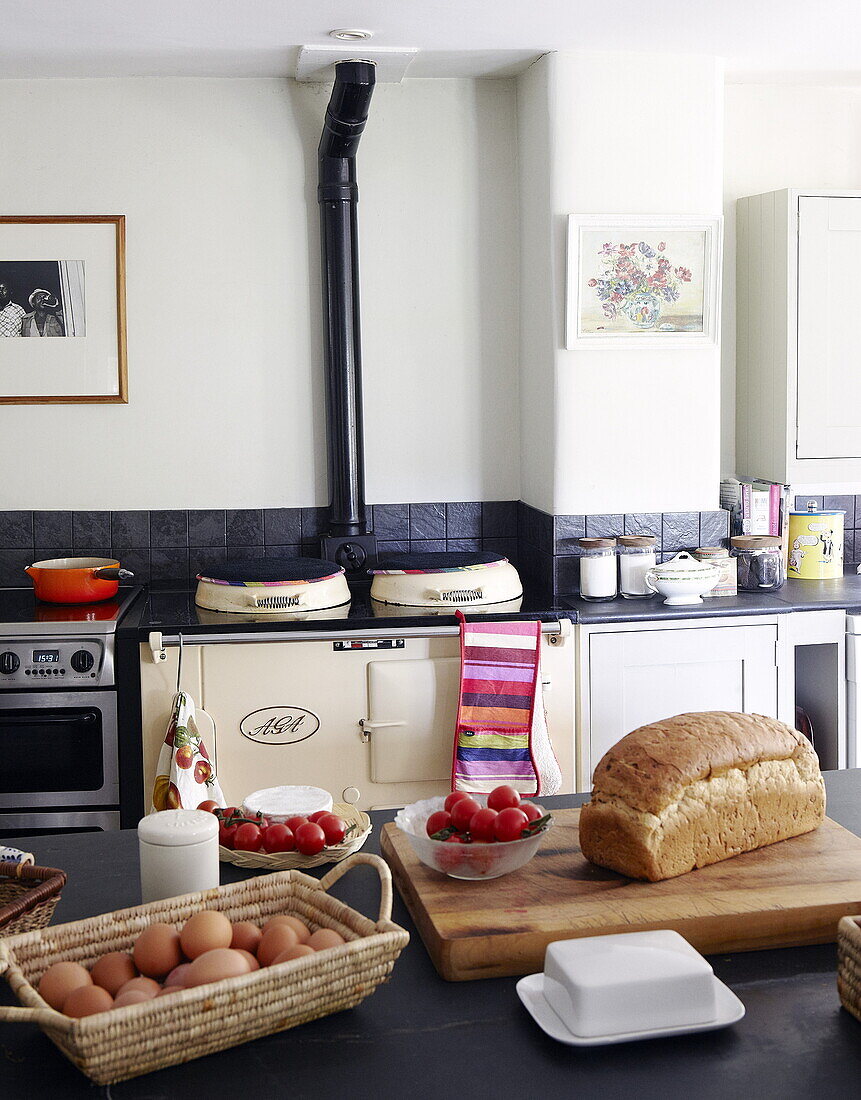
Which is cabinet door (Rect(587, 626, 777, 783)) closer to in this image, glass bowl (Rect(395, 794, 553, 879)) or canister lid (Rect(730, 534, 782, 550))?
canister lid (Rect(730, 534, 782, 550))

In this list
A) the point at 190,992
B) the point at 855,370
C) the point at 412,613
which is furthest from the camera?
the point at 855,370

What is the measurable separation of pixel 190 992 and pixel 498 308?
114 inches

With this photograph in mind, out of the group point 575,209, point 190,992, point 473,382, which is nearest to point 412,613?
point 473,382

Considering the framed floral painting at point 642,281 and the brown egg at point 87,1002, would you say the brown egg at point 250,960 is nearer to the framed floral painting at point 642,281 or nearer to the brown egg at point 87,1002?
the brown egg at point 87,1002

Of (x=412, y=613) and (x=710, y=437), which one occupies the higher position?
(x=710, y=437)

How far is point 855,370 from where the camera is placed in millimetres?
3381

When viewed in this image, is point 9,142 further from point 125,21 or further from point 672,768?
point 672,768

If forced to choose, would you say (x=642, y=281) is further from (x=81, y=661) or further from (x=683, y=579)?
(x=81, y=661)

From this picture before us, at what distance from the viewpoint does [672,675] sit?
10.3ft

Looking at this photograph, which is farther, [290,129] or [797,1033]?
[290,129]

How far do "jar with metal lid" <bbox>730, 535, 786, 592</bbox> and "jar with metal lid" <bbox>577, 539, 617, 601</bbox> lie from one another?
413 mm

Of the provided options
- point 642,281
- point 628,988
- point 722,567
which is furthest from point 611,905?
point 642,281

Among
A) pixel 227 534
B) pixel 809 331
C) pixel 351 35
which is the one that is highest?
pixel 351 35

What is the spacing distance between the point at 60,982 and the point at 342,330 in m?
2.64
